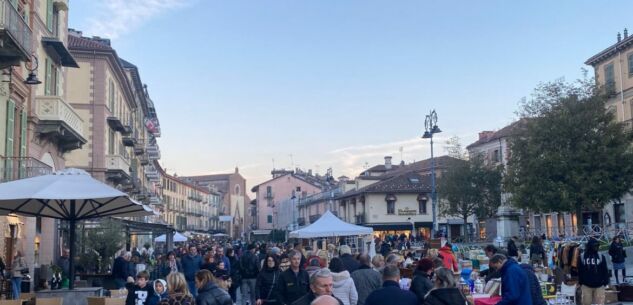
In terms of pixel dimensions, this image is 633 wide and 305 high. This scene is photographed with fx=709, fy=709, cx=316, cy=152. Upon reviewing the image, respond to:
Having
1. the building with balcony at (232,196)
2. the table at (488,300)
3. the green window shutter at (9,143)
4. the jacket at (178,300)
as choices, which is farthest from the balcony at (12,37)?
the building with balcony at (232,196)

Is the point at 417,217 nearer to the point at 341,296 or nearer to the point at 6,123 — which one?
the point at 6,123

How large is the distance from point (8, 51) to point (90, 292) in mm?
8677

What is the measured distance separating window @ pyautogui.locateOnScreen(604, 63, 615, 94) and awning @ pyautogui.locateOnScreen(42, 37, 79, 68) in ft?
117

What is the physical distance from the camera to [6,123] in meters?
20.5

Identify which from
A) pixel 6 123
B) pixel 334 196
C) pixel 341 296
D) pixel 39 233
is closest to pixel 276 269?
pixel 341 296

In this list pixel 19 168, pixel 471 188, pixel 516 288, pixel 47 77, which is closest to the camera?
pixel 516 288

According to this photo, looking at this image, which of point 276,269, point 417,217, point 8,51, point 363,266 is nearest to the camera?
point 363,266

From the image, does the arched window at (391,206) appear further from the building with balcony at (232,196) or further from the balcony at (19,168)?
the building with balcony at (232,196)

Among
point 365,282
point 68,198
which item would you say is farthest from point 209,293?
point 68,198

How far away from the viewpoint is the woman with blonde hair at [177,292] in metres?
7.07

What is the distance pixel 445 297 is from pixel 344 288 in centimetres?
213

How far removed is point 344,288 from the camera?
8.79 metres

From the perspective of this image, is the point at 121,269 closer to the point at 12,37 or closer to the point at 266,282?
the point at 12,37

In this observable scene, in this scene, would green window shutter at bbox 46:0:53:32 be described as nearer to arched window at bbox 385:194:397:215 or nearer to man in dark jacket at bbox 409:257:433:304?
man in dark jacket at bbox 409:257:433:304
